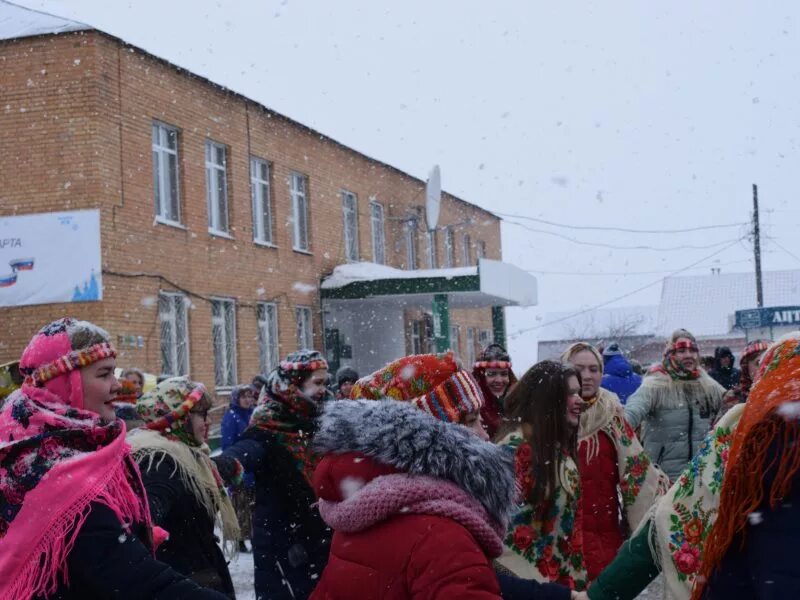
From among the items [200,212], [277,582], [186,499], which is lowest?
[277,582]

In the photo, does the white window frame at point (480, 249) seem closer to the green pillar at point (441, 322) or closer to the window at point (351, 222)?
the window at point (351, 222)

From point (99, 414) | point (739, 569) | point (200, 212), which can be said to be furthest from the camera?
point (200, 212)

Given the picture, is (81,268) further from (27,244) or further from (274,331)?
(274,331)

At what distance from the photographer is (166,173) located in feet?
59.7

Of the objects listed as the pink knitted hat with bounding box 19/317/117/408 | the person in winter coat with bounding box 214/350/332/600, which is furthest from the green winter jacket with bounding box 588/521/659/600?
the person in winter coat with bounding box 214/350/332/600

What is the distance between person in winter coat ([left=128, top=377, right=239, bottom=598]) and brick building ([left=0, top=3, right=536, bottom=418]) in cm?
1138

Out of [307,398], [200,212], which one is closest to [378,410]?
[307,398]

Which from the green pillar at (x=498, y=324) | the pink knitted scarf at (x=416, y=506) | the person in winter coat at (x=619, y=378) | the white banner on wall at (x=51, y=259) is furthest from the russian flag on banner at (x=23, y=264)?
the green pillar at (x=498, y=324)

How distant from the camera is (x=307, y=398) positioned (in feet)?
18.0

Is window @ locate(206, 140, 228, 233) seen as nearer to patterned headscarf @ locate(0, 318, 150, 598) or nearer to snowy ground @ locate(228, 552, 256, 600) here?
snowy ground @ locate(228, 552, 256, 600)

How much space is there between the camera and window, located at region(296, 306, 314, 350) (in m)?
22.7

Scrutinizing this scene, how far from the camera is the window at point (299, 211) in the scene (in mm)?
22859

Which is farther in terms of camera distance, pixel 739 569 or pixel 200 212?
pixel 200 212

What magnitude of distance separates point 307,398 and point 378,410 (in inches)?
114
